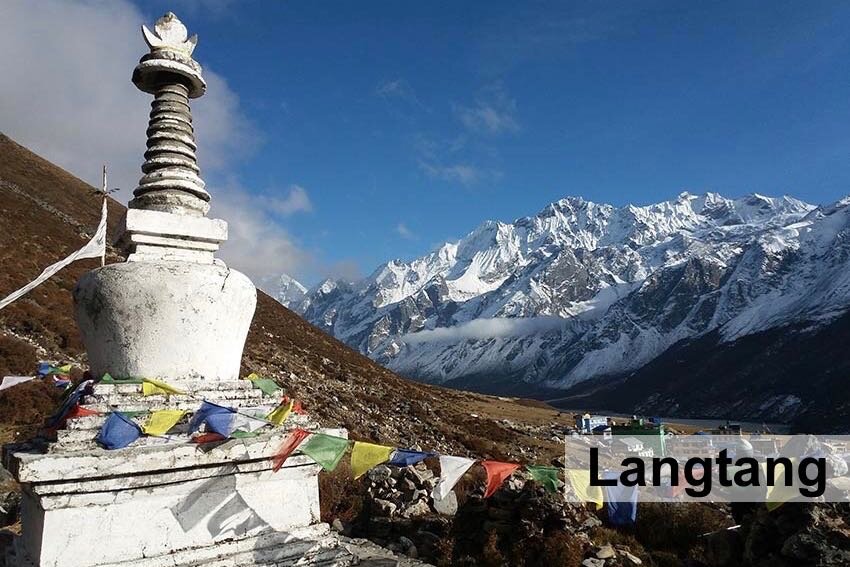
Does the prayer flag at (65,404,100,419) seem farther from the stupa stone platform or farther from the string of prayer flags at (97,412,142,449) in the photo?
the string of prayer flags at (97,412,142,449)

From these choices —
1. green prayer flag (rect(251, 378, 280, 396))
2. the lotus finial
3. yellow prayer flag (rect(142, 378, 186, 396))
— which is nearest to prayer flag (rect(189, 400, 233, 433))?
yellow prayer flag (rect(142, 378, 186, 396))

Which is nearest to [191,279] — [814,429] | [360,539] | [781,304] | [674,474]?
[360,539]

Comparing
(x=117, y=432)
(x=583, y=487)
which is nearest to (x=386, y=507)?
(x=583, y=487)

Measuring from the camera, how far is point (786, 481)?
6688 millimetres

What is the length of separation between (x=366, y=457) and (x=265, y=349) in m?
23.0

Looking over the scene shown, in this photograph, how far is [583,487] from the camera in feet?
25.5

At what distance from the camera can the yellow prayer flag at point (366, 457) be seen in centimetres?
582

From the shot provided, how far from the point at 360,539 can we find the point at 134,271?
486 cm

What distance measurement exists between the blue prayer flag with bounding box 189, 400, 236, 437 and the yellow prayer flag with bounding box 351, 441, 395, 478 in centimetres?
127

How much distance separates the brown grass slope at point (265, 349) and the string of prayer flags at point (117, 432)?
33.7ft

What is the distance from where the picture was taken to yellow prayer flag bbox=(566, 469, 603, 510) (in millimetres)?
7586

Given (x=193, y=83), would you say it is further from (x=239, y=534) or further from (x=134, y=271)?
(x=239, y=534)

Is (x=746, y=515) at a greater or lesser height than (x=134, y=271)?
lesser

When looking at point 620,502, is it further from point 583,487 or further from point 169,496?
point 169,496
